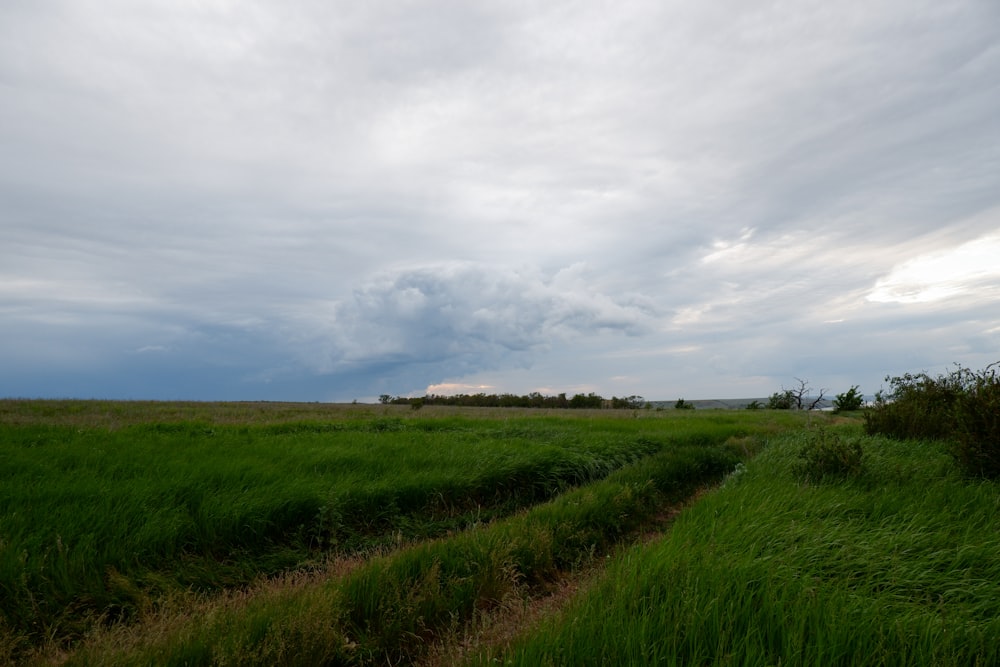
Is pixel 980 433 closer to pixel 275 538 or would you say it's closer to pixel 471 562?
pixel 471 562

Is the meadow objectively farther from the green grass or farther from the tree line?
the tree line

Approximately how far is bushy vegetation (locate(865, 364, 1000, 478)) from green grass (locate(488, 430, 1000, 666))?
114 cm

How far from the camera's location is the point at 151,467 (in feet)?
26.2

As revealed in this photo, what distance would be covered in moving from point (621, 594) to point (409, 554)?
2562mm

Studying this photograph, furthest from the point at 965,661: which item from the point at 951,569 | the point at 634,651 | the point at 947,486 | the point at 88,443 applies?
the point at 88,443

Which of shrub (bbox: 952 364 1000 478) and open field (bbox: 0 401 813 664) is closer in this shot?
open field (bbox: 0 401 813 664)

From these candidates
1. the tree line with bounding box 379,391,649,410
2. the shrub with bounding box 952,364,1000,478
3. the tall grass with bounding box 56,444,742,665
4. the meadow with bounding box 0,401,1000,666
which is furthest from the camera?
the tree line with bounding box 379,391,649,410

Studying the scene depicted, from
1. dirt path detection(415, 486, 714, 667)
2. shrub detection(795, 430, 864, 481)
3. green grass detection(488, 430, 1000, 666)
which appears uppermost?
shrub detection(795, 430, 864, 481)

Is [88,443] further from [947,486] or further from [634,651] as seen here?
[947,486]

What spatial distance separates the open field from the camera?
4.07m

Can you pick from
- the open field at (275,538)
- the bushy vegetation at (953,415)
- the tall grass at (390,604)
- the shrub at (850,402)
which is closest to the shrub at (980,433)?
the bushy vegetation at (953,415)

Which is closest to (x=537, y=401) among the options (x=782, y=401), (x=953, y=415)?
(x=782, y=401)

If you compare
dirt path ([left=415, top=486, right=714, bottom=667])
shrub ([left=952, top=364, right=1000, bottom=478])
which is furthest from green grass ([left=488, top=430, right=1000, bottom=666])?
shrub ([left=952, top=364, right=1000, bottom=478])

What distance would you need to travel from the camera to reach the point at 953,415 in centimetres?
926
